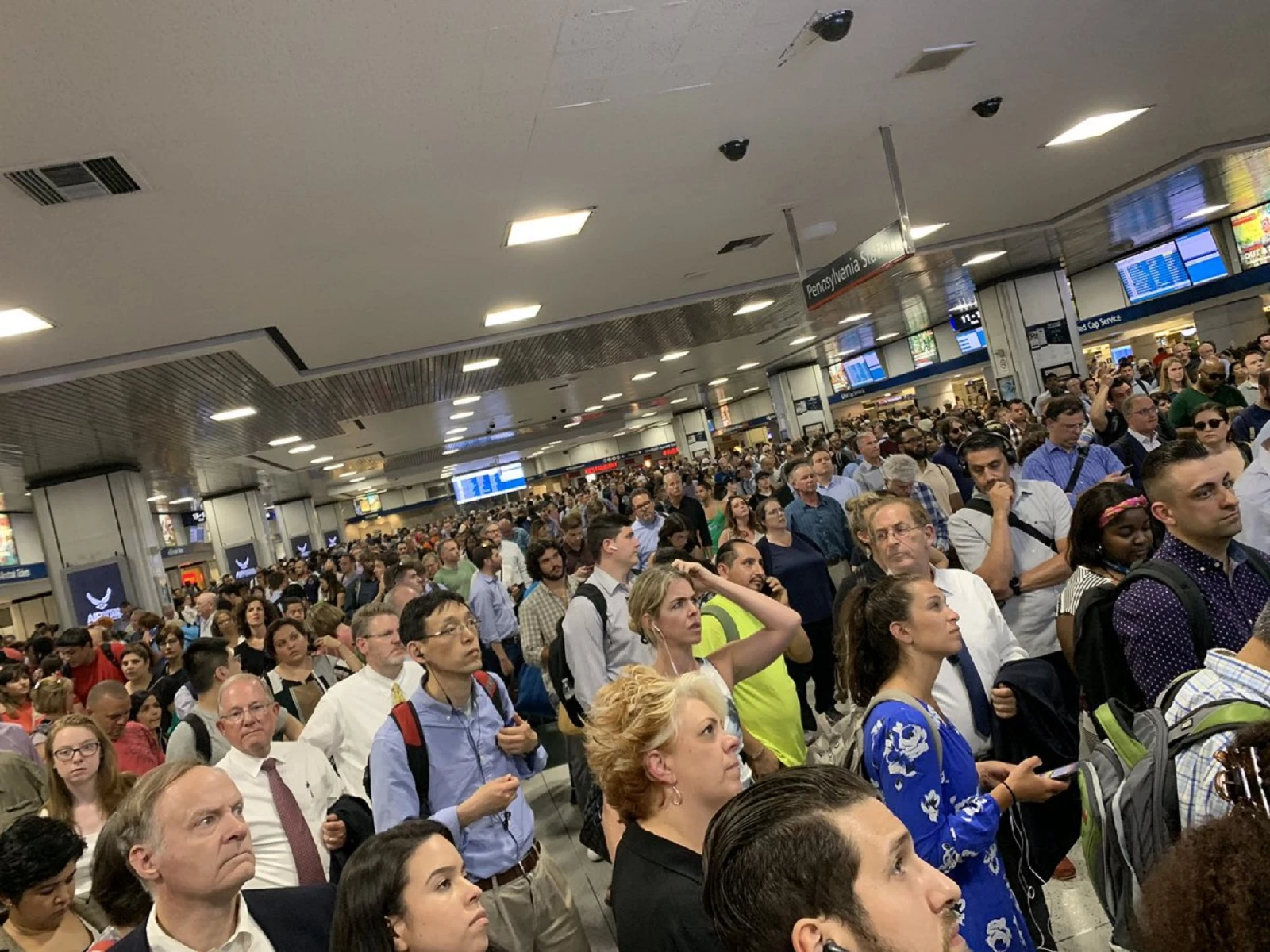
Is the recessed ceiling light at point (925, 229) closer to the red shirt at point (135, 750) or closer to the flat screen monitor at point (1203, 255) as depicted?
the red shirt at point (135, 750)

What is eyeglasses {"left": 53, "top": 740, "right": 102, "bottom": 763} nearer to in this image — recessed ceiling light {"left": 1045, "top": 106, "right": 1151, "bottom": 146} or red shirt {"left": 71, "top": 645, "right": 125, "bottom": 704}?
red shirt {"left": 71, "top": 645, "right": 125, "bottom": 704}

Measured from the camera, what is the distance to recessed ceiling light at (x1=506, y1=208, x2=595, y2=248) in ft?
24.8

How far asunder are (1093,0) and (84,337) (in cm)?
801

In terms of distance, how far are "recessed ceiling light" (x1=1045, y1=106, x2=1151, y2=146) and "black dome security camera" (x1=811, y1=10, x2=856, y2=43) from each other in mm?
4375

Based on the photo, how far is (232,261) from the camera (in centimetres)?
680

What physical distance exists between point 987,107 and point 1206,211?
43.4 feet

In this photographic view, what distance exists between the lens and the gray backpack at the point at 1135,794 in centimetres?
188

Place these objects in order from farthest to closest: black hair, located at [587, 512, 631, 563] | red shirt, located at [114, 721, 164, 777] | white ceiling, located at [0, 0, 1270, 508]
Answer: red shirt, located at [114, 721, 164, 777], black hair, located at [587, 512, 631, 563], white ceiling, located at [0, 0, 1270, 508]

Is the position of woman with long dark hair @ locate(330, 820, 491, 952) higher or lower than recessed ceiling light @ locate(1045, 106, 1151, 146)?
lower

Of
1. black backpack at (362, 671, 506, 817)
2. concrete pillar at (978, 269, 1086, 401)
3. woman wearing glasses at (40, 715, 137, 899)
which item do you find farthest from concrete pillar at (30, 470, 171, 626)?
concrete pillar at (978, 269, 1086, 401)

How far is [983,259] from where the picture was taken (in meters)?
14.6

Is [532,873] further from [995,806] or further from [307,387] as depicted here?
[307,387]

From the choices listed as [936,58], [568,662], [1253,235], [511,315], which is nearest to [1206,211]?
[1253,235]

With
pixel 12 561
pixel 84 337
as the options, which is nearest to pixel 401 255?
pixel 84 337
